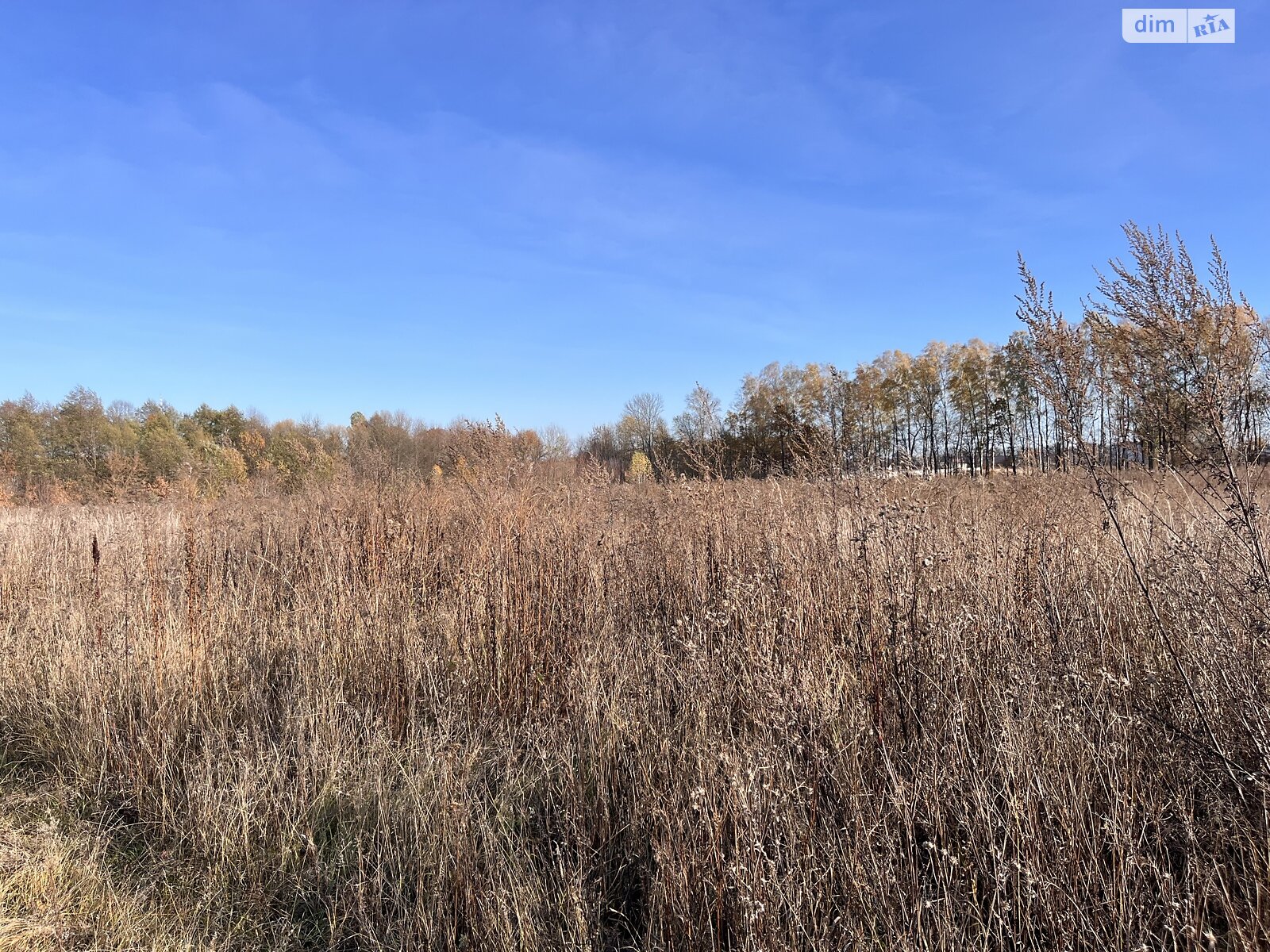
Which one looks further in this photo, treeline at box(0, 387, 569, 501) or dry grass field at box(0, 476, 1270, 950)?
treeline at box(0, 387, 569, 501)

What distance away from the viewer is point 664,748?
2.45 meters

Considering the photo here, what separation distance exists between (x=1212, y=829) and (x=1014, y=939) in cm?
83

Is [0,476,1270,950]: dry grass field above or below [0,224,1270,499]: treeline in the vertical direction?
below

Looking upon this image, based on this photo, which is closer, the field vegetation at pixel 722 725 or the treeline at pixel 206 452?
the field vegetation at pixel 722 725

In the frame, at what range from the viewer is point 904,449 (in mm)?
5410

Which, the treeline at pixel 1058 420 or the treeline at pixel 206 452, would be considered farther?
the treeline at pixel 206 452

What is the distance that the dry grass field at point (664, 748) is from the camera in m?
1.78

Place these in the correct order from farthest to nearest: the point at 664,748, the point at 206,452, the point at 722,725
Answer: the point at 206,452 → the point at 722,725 → the point at 664,748

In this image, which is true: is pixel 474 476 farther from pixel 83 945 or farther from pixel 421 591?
pixel 83 945

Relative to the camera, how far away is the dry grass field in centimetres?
178

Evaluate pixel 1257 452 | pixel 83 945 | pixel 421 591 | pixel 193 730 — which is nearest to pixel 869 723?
pixel 1257 452

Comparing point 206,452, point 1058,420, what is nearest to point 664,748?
point 1058,420

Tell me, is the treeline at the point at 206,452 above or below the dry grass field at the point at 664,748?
above

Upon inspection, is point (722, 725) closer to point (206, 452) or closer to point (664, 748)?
point (664, 748)
